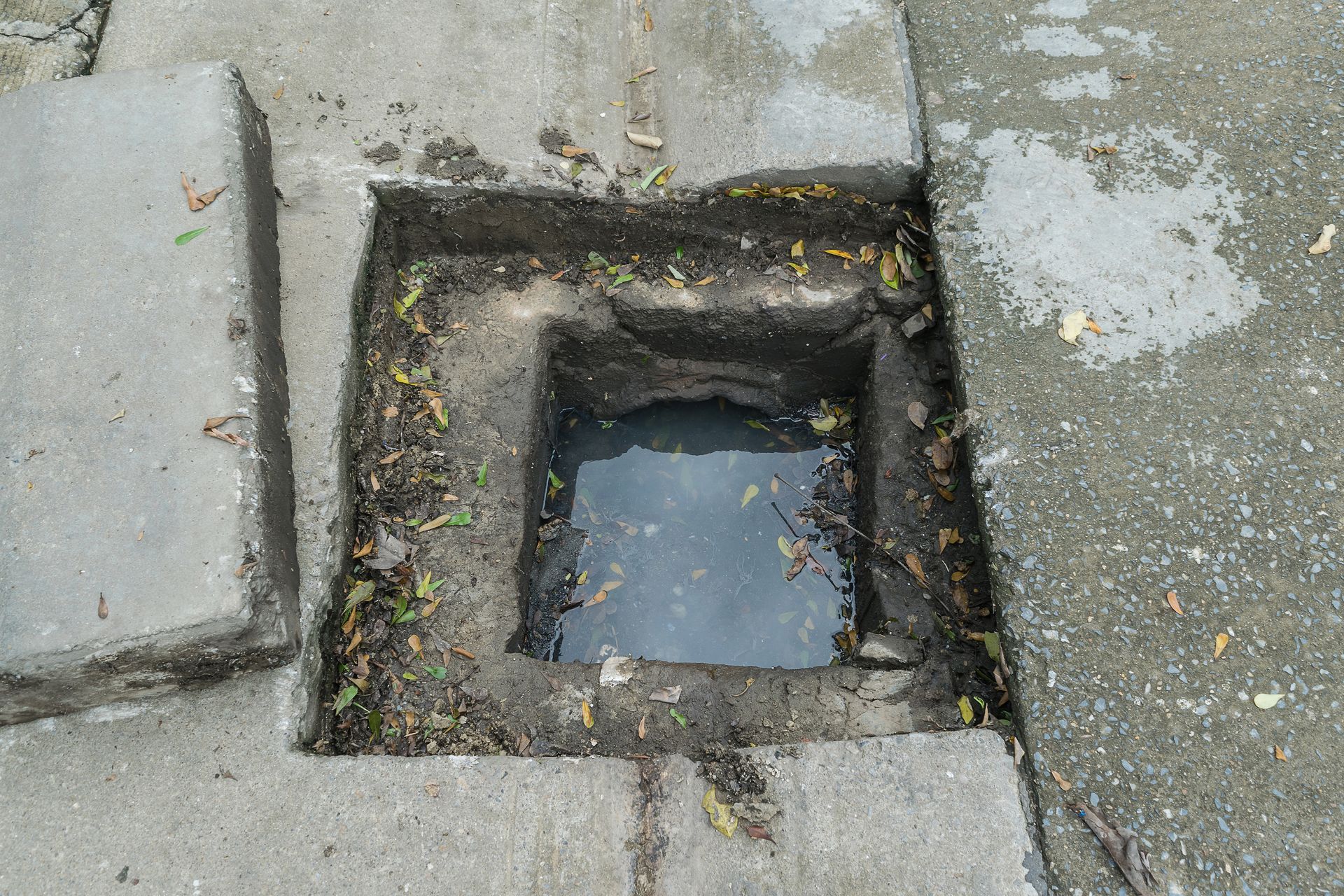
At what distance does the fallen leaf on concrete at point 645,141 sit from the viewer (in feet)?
9.57

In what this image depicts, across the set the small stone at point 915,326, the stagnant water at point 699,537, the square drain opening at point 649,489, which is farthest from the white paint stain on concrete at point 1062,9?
the stagnant water at point 699,537

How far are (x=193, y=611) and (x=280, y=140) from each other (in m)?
1.75

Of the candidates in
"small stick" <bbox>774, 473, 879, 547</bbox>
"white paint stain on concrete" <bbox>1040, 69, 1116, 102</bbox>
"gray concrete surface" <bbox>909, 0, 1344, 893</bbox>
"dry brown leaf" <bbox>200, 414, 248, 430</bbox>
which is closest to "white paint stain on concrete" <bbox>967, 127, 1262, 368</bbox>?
"gray concrete surface" <bbox>909, 0, 1344, 893</bbox>

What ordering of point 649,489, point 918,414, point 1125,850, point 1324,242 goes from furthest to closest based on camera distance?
point 649,489 → point 918,414 → point 1324,242 → point 1125,850

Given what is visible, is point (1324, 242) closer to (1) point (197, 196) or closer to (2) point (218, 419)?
(2) point (218, 419)

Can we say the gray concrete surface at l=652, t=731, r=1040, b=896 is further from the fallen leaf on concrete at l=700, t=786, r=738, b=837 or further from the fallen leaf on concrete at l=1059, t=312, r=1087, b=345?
the fallen leaf on concrete at l=1059, t=312, r=1087, b=345

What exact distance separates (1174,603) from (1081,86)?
6.11ft

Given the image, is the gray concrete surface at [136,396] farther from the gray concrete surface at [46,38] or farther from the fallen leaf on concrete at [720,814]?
the fallen leaf on concrete at [720,814]

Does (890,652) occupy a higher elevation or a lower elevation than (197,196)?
lower

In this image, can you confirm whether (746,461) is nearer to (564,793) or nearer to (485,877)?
(564,793)

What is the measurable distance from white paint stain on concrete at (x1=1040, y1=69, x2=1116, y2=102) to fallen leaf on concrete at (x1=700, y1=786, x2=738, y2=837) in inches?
102

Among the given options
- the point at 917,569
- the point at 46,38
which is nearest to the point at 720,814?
the point at 917,569

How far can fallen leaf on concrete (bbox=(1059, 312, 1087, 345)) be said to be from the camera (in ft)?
7.94

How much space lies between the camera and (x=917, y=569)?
2576 millimetres
